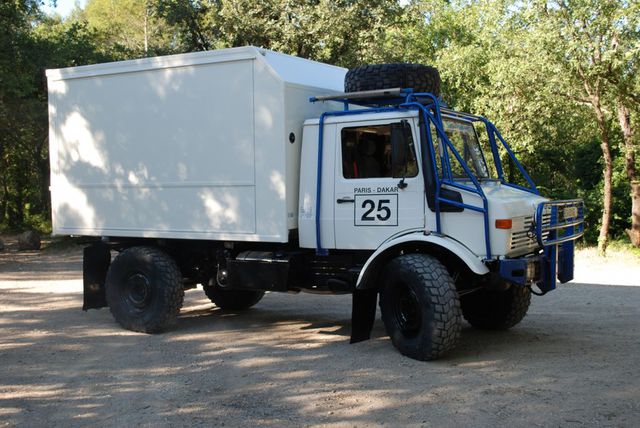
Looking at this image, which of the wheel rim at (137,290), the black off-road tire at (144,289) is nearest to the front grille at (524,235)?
the black off-road tire at (144,289)

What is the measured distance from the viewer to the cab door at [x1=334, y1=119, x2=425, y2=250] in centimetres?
717

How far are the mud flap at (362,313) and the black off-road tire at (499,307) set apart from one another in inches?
56.7

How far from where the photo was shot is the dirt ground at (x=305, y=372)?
5.41 m

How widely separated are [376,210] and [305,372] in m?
1.83

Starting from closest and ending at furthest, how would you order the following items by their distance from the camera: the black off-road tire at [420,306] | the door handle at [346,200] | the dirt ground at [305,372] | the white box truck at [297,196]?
the dirt ground at [305,372]
the black off-road tire at [420,306]
the white box truck at [297,196]
the door handle at [346,200]

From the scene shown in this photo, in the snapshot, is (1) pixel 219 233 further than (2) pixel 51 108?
No

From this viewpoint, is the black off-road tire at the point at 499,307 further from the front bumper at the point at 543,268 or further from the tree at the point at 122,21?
the tree at the point at 122,21

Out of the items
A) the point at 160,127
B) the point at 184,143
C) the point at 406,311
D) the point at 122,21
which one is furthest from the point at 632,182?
the point at 122,21

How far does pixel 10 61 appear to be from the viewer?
1942cm

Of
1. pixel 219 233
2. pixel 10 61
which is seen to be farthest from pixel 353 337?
pixel 10 61

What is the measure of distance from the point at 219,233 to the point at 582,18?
377 inches

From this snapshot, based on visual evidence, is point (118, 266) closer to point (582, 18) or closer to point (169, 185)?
point (169, 185)

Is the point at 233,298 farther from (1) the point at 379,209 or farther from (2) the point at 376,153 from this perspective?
(2) the point at 376,153

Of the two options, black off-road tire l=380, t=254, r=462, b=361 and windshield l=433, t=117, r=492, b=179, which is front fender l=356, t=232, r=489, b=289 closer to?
black off-road tire l=380, t=254, r=462, b=361
